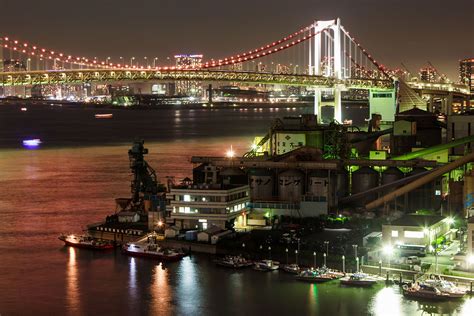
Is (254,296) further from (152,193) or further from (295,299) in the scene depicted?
(152,193)

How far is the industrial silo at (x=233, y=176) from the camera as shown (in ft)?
43.7

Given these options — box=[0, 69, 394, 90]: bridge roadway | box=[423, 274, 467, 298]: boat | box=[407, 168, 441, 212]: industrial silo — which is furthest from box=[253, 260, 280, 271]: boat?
box=[0, 69, 394, 90]: bridge roadway

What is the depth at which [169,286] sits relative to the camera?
9602 mm

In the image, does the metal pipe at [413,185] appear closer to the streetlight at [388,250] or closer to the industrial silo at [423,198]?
the industrial silo at [423,198]

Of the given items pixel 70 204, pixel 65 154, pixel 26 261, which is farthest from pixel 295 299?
pixel 65 154

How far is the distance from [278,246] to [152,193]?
2970mm

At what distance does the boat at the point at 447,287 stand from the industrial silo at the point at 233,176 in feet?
15.3

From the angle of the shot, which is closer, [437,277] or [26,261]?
[437,277]

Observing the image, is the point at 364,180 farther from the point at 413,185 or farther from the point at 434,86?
the point at 434,86

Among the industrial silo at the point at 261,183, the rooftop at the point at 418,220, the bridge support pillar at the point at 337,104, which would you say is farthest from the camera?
the bridge support pillar at the point at 337,104

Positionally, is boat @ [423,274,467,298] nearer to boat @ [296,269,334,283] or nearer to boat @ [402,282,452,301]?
boat @ [402,282,452,301]

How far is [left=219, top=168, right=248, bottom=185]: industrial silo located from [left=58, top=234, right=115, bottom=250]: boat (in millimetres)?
2218

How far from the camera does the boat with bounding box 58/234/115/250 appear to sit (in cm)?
1147

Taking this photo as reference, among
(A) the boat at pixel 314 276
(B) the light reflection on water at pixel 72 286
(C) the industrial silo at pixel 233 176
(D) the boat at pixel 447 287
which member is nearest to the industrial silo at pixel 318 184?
(C) the industrial silo at pixel 233 176
